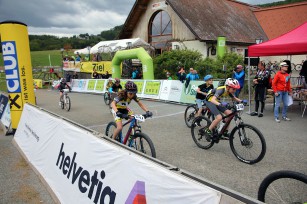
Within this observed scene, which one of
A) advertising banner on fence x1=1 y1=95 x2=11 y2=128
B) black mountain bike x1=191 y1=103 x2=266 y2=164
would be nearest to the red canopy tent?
black mountain bike x1=191 y1=103 x2=266 y2=164

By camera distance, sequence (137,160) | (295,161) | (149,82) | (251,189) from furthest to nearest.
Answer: (149,82)
(295,161)
(251,189)
(137,160)

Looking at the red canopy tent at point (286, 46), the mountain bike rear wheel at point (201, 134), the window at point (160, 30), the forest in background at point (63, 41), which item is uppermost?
the forest in background at point (63, 41)

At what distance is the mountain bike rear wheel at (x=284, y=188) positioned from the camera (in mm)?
2719

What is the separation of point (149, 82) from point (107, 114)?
5553 millimetres

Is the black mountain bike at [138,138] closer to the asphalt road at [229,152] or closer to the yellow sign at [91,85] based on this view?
the asphalt road at [229,152]

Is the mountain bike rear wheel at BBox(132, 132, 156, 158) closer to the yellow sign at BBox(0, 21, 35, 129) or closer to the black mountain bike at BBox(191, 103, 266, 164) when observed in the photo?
the black mountain bike at BBox(191, 103, 266, 164)

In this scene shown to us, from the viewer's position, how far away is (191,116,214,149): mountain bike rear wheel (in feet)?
20.9

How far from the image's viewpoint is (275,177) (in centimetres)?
291

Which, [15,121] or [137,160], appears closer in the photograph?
[137,160]

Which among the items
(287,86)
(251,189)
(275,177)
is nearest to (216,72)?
(287,86)

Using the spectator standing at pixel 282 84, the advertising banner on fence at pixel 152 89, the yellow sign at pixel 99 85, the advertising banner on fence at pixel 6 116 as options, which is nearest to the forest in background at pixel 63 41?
the yellow sign at pixel 99 85

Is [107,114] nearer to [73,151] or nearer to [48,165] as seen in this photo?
[48,165]

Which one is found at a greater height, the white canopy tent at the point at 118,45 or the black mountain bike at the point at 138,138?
the white canopy tent at the point at 118,45

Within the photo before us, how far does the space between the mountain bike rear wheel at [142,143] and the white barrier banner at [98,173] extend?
1.42m
